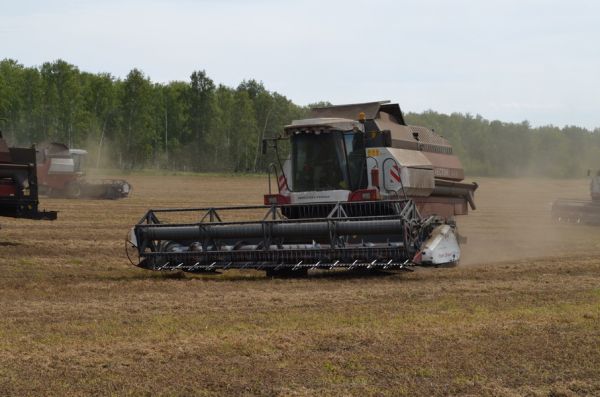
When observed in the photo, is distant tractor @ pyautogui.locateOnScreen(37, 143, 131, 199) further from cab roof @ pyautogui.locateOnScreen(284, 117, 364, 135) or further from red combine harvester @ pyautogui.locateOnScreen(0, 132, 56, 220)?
cab roof @ pyautogui.locateOnScreen(284, 117, 364, 135)

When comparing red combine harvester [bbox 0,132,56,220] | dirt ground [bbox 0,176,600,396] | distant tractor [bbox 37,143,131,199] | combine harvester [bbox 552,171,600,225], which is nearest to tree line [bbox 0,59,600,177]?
combine harvester [bbox 552,171,600,225]

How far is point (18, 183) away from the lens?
58.0ft

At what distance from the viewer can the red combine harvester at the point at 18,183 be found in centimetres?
1758

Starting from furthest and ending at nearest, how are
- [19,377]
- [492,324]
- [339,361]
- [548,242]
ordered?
[548,242] < [492,324] < [339,361] < [19,377]

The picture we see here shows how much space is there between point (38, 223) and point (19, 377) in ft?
59.3

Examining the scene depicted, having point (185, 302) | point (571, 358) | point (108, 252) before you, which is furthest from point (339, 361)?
point (108, 252)

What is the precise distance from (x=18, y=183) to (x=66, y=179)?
61.2 ft

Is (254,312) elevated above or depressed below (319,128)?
below

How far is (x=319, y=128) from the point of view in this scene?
1427 cm

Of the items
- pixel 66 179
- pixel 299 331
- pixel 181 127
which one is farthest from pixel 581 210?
pixel 181 127

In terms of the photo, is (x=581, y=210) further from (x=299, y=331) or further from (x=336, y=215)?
(x=299, y=331)

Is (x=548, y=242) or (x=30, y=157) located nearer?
(x=30, y=157)

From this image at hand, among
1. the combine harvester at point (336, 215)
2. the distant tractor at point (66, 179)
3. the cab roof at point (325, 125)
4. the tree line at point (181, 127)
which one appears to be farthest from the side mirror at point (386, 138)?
the tree line at point (181, 127)

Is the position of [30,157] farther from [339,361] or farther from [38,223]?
[339,361]
